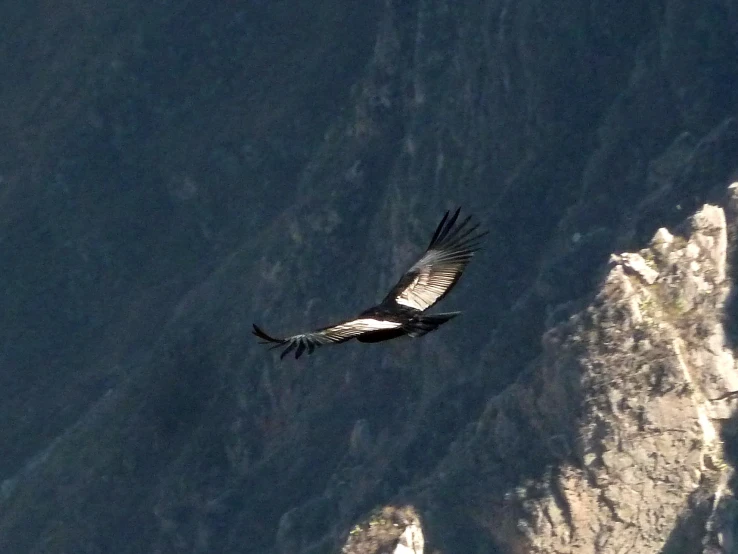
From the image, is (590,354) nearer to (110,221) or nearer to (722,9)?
(722,9)

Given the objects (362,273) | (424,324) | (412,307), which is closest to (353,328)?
(424,324)

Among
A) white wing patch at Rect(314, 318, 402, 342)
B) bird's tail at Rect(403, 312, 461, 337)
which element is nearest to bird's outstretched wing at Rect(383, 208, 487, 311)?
white wing patch at Rect(314, 318, 402, 342)

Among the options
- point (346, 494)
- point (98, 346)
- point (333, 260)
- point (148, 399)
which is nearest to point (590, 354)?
point (346, 494)

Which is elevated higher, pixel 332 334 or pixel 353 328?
pixel 353 328

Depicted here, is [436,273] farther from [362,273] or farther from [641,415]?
[362,273]

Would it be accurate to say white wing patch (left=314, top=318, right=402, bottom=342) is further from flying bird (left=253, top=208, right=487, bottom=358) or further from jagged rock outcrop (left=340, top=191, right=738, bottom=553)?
jagged rock outcrop (left=340, top=191, right=738, bottom=553)
